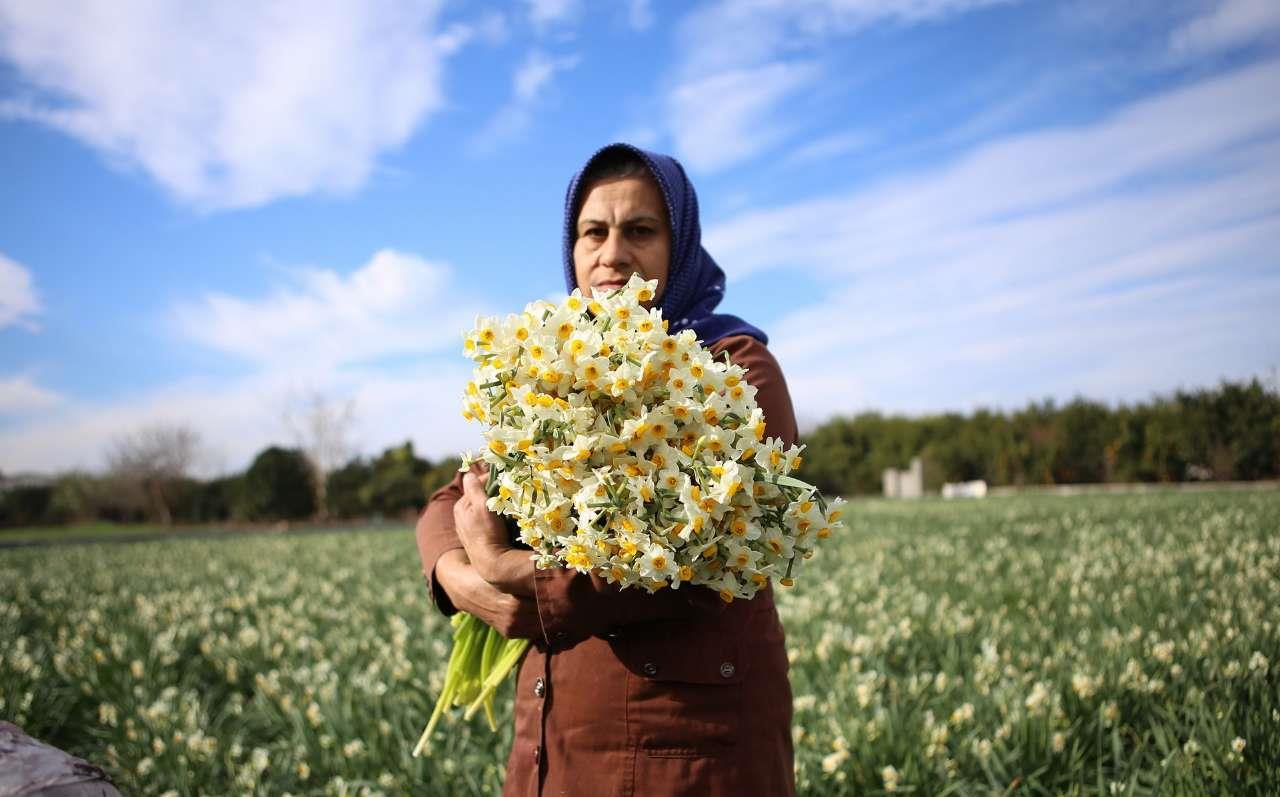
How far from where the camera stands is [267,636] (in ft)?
19.1

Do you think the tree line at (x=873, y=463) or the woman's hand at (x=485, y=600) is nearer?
the woman's hand at (x=485, y=600)

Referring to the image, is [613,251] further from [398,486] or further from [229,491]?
[229,491]

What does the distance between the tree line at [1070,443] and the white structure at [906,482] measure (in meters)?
0.78

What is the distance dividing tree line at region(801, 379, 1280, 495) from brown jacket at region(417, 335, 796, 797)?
793 inches

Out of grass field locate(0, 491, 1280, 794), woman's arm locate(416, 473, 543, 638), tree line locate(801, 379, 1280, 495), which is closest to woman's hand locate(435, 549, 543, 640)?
woman's arm locate(416, 473, 543, 638)

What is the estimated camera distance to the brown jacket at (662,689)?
5.01 ft

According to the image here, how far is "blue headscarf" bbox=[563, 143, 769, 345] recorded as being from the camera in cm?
193

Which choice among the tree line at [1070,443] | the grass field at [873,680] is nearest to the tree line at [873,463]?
the tree line at [1070,443]

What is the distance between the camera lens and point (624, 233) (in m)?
1.96

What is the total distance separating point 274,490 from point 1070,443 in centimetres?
3120

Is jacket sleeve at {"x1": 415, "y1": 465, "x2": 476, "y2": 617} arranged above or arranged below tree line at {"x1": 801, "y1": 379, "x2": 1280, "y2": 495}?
below

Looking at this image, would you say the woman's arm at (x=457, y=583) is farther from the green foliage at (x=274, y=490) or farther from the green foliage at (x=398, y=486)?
the green foliage at (x=274, y=490)

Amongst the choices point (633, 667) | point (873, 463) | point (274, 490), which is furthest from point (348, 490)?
point (633, 667)

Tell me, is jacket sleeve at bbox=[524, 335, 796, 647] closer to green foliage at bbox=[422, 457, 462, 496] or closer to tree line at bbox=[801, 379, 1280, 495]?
tree line at bbox=[801, 379, 1280, 495]
